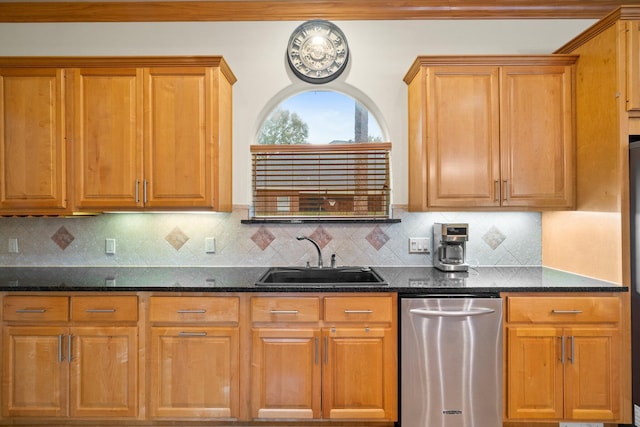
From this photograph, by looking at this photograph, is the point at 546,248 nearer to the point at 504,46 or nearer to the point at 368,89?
the point at 504,46

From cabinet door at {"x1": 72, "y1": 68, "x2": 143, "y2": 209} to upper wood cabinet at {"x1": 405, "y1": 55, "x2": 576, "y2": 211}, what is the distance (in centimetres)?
184

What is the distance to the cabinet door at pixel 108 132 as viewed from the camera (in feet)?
8.05

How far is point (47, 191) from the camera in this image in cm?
246

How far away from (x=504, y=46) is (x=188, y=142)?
2367mm

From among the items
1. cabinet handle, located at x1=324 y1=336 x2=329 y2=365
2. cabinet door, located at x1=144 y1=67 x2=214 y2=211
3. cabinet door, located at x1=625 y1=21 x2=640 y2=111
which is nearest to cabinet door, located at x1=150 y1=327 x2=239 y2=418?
cabinet handle, located at x1=324 y1=336 x2=329 y2=365

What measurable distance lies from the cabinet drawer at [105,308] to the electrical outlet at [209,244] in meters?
0.73

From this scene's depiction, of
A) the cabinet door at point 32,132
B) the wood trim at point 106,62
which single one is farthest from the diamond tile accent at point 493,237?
the cabinet door at point 32,132

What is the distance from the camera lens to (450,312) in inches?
82.9

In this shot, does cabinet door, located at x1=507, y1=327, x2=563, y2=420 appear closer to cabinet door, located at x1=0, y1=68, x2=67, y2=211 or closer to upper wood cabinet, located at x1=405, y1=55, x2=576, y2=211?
upper wood cabinet, located at x1=405, y1=55, x2=576, y2=211

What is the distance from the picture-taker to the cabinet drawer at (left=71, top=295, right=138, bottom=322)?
7.16ft

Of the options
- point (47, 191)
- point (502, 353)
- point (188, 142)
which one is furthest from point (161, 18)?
point (502, 353)

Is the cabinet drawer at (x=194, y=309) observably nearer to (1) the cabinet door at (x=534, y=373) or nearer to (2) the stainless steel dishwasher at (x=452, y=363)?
(2) the stainless steel dishwasher at (x=452, y=363)

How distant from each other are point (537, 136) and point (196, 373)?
99.3 inches

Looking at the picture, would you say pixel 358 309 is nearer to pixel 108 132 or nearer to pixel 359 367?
pixel 359 367
